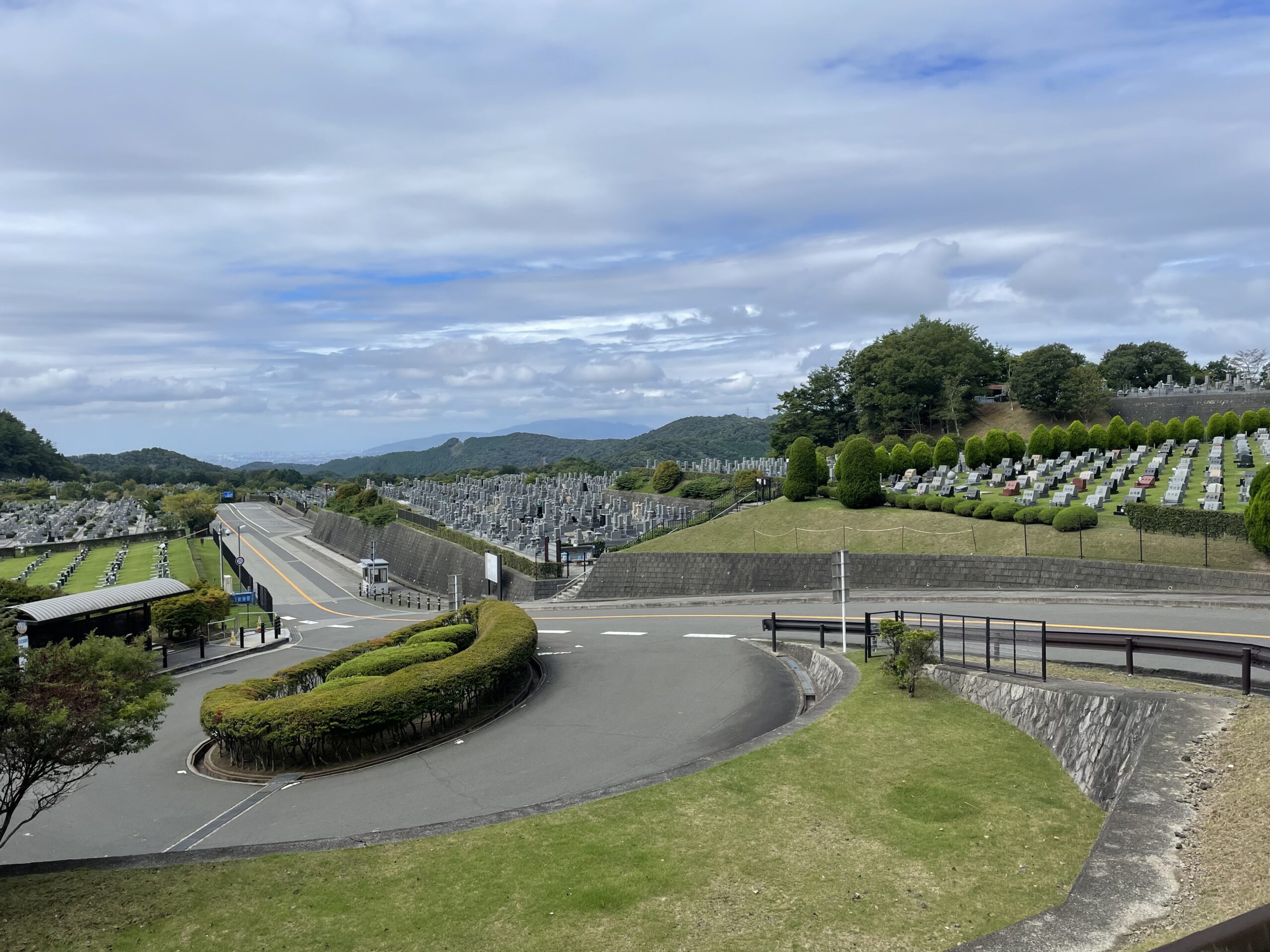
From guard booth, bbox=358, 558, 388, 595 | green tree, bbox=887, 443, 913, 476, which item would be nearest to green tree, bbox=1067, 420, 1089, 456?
green tree, bbox=887, 443, 913, 476

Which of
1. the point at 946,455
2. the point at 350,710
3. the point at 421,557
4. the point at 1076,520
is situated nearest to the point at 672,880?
the point at 350,710

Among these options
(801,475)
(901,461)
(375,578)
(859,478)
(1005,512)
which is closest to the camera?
(1005,512)

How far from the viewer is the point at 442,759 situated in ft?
43.7

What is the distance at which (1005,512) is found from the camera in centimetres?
2978

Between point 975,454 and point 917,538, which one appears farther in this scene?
point 975,454

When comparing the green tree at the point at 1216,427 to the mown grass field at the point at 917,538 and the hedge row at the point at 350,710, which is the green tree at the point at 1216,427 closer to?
the mown grass field at the point at 917,538

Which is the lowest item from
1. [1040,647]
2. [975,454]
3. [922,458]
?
[1040,647]

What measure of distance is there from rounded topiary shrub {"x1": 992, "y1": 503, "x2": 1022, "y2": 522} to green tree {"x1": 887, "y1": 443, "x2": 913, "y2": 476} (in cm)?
1166

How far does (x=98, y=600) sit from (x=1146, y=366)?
97817 millimetres

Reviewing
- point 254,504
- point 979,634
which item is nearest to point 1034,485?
point 979,634

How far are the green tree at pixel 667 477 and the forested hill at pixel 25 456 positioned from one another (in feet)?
422

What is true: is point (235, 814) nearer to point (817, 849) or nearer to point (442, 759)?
point (442, 759)

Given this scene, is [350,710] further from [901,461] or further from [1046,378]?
[1046,378]

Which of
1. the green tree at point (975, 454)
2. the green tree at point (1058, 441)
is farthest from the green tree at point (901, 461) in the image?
the green tree at point (1058, 441)
